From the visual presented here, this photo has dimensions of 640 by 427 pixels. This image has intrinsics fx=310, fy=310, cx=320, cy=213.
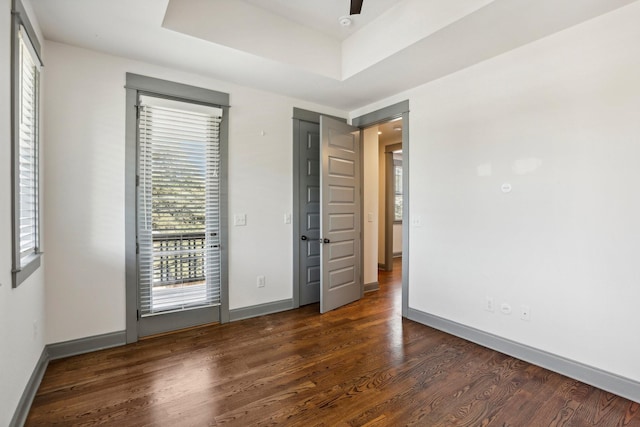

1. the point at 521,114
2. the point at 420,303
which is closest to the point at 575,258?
the point at 521,114

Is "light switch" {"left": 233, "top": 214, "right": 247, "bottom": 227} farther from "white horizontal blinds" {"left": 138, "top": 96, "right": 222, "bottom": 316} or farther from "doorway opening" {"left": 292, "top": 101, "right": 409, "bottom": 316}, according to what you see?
"doorway opening" {"left": 292, "top": 101, "right": 409, "bottom": 316}

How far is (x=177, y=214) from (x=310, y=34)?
2.25 meters

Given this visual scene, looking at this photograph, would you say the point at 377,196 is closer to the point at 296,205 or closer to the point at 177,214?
the point at 296,205

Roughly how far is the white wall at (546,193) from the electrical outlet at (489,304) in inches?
1.4

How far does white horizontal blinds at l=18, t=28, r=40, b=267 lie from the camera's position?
1967 mm

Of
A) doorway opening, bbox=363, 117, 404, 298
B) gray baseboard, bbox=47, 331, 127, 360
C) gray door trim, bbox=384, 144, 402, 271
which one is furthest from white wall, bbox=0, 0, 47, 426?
gray door trim, bbox=384, 144, 402, 271

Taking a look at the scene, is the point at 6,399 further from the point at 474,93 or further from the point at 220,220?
the point at 474,93

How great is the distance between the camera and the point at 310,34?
310cm

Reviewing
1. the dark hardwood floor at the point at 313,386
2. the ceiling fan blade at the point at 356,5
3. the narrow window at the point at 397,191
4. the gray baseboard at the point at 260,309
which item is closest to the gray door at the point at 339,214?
the gray baseboard at the point at 260,309

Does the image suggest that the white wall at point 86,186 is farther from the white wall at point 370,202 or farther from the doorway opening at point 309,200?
the white wall at point 370,202

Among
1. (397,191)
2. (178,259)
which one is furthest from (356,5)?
(397,191)

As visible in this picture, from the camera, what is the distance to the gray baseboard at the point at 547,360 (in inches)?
83.2

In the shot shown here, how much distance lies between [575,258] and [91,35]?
13.6 feet

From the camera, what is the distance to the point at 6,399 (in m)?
1.60
